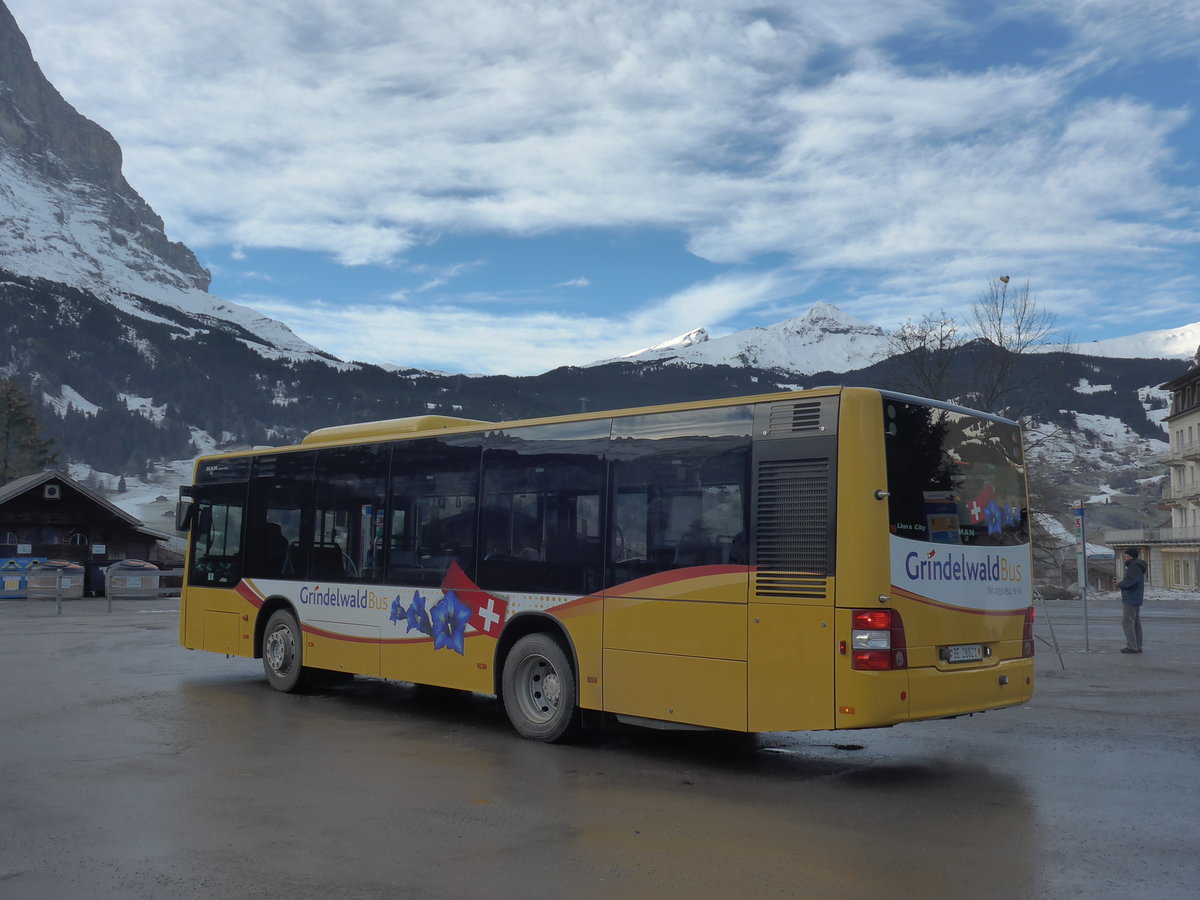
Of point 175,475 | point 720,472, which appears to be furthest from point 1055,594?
point 175,475

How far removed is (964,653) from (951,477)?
1.28 meters

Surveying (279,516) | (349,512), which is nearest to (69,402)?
(279,516)

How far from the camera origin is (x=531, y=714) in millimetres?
9750

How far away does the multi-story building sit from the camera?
76312 millimetres

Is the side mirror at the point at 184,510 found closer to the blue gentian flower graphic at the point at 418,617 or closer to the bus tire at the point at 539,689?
the blue gentian flower graphic at the point at 418,617

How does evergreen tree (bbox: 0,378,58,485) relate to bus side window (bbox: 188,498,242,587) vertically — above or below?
above

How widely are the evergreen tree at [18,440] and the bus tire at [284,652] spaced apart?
70195 mm

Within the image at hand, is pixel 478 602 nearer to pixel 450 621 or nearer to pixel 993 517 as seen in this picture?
pixel 450 621

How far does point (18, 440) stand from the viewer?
76.7 metres

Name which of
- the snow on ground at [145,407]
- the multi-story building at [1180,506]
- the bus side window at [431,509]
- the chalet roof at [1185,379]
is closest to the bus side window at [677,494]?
the bus side window at [431,509]

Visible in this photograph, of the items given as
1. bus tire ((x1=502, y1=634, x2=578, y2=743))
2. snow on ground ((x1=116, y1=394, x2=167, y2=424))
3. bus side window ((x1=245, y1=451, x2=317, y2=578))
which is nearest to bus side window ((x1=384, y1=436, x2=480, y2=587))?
bus tire ((x1=502, y1=634, x2=578, y2=743))

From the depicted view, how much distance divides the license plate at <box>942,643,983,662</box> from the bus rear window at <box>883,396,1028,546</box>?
2.46 feet

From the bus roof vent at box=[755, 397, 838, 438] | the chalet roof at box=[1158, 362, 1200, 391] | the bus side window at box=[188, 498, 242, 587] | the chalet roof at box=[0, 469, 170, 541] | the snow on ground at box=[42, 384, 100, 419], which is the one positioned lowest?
the bus side window at box=[188, 498, 242, 587]

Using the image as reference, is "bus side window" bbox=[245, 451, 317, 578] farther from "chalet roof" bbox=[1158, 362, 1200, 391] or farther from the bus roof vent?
"chalet roof" bbox=[1158, 362, 1200, 391]
